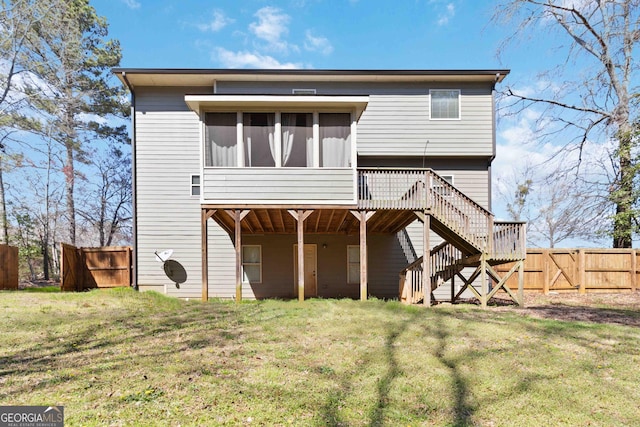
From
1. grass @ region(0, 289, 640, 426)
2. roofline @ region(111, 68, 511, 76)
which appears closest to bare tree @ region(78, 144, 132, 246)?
roofline @ region(111, 68, 511, 76)

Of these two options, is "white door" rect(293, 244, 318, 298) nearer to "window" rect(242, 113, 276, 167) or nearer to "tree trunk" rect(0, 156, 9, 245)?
"window" rect(242, 113, 276, 167)

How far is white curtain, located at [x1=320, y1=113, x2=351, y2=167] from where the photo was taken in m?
10.2

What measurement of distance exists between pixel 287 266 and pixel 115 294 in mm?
5313

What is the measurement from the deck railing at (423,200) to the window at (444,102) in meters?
3.64

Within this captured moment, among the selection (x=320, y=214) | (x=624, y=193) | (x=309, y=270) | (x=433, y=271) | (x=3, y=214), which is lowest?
(x=309, y=270)

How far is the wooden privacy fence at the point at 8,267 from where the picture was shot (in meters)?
13.0

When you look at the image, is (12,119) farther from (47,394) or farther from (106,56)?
(47,394)

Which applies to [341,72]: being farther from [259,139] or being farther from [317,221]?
[317,221]

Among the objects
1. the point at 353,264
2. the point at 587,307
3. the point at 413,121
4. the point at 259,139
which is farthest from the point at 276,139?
the point at 587,307

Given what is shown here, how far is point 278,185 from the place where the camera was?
9945 millimetres

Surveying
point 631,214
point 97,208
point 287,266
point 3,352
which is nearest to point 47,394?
point 3,352

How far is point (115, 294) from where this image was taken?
10.7 m

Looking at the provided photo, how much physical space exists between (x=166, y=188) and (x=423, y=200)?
8439 millimetres

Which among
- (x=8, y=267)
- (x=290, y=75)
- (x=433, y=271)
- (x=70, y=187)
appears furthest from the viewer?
(x=70, y=187)
